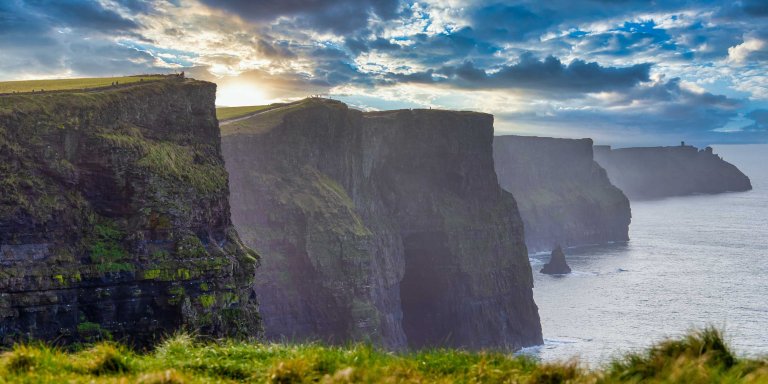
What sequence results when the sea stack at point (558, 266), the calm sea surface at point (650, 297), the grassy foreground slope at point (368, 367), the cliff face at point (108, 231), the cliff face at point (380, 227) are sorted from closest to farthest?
the grassy foreground slope at point (368, 367), the cliff face at point (108, 231), the cliff face at point (380, 227), the calm sea surface at point (650, 297), the sea stack at point (558, 266)

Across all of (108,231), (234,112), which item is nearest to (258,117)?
(234,112)

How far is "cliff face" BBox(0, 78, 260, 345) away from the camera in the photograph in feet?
130

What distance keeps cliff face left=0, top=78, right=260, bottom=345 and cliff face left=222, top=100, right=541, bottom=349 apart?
77.7 feet

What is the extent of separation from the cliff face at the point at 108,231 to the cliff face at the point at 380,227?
2368cm

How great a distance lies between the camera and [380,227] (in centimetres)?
9188

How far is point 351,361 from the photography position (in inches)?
428

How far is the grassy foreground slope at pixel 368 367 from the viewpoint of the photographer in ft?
31.7

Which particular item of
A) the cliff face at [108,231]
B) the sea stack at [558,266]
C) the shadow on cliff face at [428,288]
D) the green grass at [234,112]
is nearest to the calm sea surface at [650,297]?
the sea stack at [558,266]

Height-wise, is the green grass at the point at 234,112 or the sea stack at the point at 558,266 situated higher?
the green grass at the point at 234,112

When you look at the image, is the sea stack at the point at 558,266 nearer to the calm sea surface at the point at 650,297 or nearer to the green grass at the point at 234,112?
the calm sea surface at the point at 650,297

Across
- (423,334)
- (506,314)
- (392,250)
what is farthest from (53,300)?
(506,314)

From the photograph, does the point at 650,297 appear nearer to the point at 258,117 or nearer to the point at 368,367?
the point at 258,117

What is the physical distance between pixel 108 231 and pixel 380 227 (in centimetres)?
5133

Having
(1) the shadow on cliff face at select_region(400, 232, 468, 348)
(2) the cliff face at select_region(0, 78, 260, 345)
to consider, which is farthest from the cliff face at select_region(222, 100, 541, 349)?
(2) the cliff face at select_region(0, 78, 260, 345)
